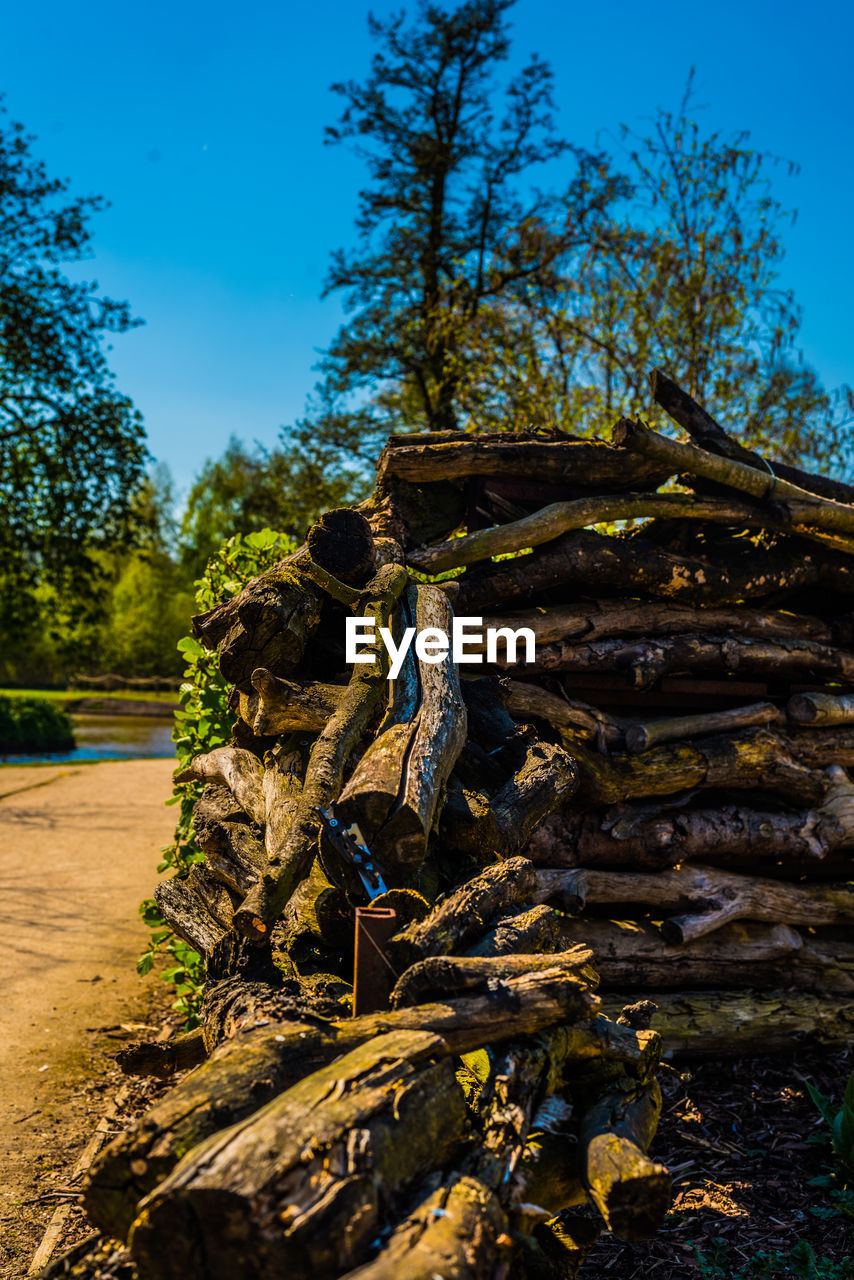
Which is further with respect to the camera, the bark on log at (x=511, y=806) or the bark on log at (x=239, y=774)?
the bark on log at (x=239, y=774)

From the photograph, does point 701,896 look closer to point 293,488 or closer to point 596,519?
point 596,519

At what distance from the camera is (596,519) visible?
16.3ft

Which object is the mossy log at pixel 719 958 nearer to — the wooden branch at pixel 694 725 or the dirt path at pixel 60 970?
the wooden branch at pixel 694 725

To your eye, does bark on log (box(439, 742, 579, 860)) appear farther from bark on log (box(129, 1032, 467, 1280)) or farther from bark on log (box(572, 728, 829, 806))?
bark on log (box(129, 1032, 467, 1280))

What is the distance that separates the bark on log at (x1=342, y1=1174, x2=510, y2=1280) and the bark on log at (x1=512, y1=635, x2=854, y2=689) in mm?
3226

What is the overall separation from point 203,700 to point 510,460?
2.38m

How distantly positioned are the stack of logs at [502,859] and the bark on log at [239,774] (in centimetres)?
2

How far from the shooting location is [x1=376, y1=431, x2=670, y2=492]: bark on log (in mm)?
4703

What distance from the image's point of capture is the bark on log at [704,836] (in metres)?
4.62

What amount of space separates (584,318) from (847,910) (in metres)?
9.72

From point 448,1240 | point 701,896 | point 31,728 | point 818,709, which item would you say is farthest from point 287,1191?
point 31,728

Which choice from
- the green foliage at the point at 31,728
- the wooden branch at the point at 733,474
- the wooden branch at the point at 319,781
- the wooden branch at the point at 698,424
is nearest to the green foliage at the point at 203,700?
the wooden branch at the point at 319,781

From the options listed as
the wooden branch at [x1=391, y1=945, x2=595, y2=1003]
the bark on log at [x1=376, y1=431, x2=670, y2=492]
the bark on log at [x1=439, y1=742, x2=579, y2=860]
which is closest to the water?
the bark on log at [x1=376, y1=431, x2=670, y2=492]

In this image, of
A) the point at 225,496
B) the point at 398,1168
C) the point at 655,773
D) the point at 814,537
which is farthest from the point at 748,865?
the point at 225,496
